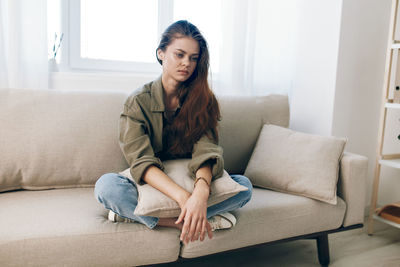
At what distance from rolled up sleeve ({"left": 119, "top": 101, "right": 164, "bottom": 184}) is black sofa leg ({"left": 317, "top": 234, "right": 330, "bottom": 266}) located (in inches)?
34.0

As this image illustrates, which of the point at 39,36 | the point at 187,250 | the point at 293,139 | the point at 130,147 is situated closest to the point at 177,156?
the point at 130,147

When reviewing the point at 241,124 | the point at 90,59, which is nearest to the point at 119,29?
the point at 90,59

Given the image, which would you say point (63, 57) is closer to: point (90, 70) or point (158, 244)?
point (90, 70)

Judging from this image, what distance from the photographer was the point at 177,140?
4.67ft

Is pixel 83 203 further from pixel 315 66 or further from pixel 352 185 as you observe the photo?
pixel 315 66

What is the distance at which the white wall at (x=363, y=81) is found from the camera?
2.06m

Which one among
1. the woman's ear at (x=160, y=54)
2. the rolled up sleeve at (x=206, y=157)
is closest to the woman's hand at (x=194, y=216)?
the rolled up sleeve at (x=206, y=157)

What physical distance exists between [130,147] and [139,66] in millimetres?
1110

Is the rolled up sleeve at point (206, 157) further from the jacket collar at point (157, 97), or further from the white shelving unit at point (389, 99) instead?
the white shelving unit at point (389, 99)

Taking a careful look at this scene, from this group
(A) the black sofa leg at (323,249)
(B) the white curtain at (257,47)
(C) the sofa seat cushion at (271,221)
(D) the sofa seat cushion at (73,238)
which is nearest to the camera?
(D) the sofa seat cushion at (73,238)

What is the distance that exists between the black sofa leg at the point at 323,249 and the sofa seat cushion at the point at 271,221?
11 centimetres

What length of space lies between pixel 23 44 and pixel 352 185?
A: 1.65m

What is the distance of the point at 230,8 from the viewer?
2.31 meters

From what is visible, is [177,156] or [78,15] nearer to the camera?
[177,156]
